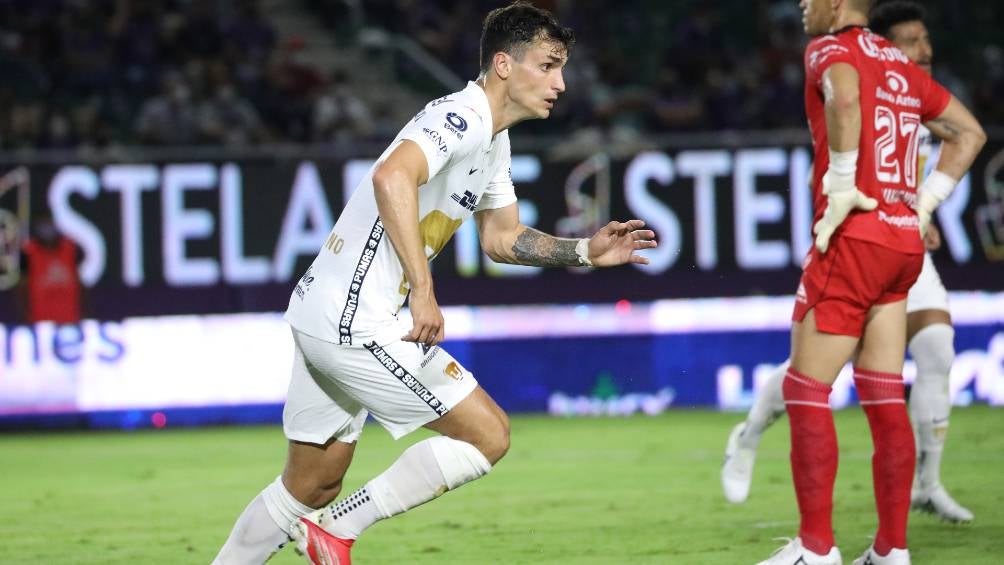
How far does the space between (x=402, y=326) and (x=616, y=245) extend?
0.83 meters

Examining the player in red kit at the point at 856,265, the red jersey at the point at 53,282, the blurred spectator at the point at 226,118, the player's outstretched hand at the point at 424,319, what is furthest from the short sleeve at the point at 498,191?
the blurred spectator at the point at 226,118

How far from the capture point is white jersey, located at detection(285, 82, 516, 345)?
498cm

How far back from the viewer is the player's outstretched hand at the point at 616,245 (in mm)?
5309

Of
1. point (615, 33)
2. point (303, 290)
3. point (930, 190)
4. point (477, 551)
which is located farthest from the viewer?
point (615, 33)

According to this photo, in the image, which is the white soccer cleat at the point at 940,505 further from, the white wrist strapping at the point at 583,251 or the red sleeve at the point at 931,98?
the white wrist strapping at the point at 583,251

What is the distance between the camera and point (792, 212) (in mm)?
12969

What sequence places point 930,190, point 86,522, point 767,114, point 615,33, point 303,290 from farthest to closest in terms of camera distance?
point 615,33, point 767,114, point 86,522, point 930,190, point 303,290

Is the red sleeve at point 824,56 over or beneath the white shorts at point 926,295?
over

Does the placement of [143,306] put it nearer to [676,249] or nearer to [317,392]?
[676,249]

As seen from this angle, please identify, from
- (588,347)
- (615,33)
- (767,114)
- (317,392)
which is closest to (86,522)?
(317,392)

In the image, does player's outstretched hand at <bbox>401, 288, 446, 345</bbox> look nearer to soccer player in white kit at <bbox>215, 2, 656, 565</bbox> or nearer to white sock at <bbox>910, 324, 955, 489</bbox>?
soccer player in white kit at <bbox>215, 2, 656, 565</bbox>

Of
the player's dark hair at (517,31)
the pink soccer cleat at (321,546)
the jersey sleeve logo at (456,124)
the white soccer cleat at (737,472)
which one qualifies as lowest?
the white soccer cleat at (737,472)

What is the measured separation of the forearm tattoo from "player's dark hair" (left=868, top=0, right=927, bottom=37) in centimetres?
233

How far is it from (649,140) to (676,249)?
99cm
